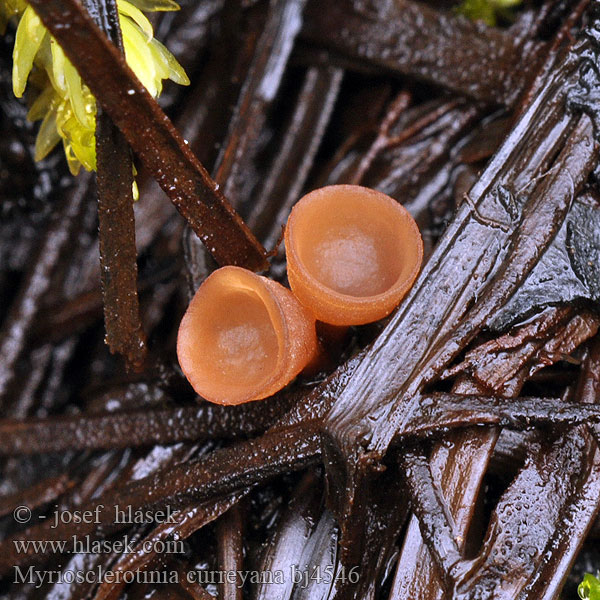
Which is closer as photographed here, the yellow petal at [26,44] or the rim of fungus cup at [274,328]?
the rim of fungus cup at [274,328]

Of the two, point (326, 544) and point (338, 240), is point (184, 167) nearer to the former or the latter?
point (338, 240)

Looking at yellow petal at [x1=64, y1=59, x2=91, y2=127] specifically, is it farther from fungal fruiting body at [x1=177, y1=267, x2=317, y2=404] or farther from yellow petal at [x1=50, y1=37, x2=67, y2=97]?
fungal fruiting body at [x1=177, y1=267, x2=317, y2=404]

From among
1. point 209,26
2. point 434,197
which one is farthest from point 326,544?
point 209,26

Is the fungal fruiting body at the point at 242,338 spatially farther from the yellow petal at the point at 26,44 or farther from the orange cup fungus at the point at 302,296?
the yellow petal at the point at 26,44

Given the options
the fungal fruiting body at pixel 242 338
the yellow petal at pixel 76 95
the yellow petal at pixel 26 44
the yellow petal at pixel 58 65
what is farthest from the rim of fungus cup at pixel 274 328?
the yellow petal at pixel 26 44

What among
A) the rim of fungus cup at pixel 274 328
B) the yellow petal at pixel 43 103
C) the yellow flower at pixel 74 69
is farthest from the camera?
the yellow petal at pixel 43 103

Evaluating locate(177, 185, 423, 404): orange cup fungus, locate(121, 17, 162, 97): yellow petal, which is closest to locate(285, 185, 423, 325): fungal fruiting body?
locate(177, 185, 423, 404): orange cup fungus
